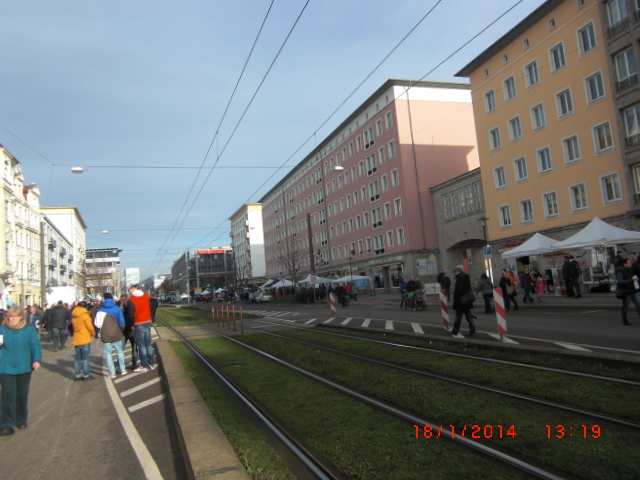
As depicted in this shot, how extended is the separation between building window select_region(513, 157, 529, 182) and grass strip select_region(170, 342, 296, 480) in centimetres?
3232

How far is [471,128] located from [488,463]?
5319cm

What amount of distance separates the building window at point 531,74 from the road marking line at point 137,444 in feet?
111

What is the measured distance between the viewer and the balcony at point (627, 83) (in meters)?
26.8

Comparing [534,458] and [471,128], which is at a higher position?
[471,128]

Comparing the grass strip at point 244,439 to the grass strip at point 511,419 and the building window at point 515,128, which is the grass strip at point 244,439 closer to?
the grass strip at point 511,419

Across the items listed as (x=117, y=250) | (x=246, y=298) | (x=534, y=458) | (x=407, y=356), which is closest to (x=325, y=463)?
(x=534, y=458)

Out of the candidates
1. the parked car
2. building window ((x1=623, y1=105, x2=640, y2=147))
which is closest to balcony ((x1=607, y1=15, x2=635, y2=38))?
building window ((x1=623, y1=105, x2=640, y2=147))

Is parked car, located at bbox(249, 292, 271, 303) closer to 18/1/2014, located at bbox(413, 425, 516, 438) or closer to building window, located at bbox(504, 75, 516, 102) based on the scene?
building window, located at bbox(504, 75, 516, 102)

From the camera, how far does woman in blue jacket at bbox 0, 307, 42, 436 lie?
695 centimetres

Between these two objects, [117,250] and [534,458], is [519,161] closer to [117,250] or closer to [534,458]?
[534,458]

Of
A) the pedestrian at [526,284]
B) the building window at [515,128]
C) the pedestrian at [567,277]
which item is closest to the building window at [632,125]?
the pedestrian at [567,277]

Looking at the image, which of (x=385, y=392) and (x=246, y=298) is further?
(x=246, y=298)

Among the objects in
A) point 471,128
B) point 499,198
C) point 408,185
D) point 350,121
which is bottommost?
point 499,198

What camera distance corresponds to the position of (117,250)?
14138cm
